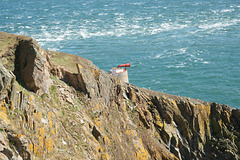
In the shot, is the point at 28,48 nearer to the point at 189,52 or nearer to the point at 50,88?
the point at 50,88

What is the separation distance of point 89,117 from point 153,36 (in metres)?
60.5

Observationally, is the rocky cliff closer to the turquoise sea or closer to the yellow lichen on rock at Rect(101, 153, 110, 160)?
the yellow lichen on rock at Rect(101, 153, 110, 160)

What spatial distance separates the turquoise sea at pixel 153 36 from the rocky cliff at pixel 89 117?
19767 millimetres

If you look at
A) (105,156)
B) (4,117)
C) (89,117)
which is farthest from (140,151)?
(4,117)

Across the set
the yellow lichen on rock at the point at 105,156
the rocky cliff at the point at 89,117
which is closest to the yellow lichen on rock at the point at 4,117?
the rocky cliff at the point at 89,117

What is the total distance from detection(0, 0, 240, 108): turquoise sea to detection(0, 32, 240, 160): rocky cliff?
64.9 feet

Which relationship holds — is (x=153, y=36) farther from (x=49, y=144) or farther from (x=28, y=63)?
(x=49, y=144)

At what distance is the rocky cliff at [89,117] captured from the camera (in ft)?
48.6

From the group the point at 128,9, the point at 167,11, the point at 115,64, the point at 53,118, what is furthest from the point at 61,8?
the point at 53,118

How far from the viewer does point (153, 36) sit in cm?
7944

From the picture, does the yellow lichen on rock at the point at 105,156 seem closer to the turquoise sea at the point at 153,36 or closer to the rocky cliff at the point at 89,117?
the rocky cliff at the point at 89,117

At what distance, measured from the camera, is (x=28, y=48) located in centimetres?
1912

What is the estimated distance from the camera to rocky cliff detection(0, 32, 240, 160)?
14.8 m

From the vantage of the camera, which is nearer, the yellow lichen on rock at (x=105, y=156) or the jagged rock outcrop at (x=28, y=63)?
the jagged rock outcrop at (x=28, y=63)
